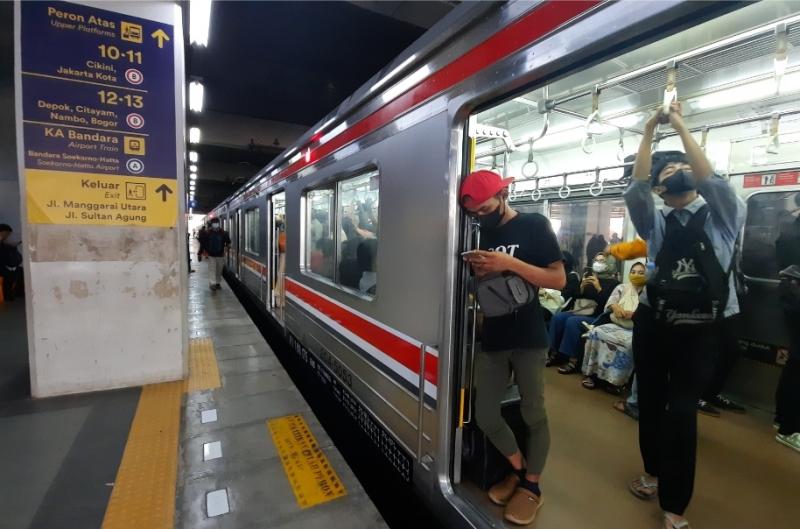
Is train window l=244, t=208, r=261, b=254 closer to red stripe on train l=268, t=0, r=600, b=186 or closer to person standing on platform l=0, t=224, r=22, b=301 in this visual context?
person standing on platform l=0, t=224, r=22, b=301

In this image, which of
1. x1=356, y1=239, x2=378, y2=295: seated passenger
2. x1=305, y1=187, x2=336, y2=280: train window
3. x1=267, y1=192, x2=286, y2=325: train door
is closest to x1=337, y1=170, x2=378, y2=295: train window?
x1=356, y1=239, x2=378, y2=295: seated passenger

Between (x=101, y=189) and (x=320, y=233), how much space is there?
1.75m

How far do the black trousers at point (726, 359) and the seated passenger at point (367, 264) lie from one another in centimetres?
301

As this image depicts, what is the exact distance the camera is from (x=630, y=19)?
→ 111 cm

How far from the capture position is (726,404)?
3.27 meters

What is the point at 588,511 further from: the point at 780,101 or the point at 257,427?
the point at 780,101

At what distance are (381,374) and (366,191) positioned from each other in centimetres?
126

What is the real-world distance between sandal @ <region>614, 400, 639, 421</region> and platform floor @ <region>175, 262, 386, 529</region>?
7.43ft

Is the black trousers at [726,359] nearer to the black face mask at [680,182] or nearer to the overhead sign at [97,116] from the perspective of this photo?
the black face mask at [680,182]

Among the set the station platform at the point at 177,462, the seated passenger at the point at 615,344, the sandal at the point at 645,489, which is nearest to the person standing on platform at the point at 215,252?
the station platform at the point at 177,462

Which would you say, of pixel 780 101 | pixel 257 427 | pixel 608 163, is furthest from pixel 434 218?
pixel 608 163

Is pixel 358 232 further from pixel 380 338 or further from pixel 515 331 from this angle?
pixel 515 331

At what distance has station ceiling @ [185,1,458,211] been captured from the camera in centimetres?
520

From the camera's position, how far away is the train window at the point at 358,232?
2.64 metres
